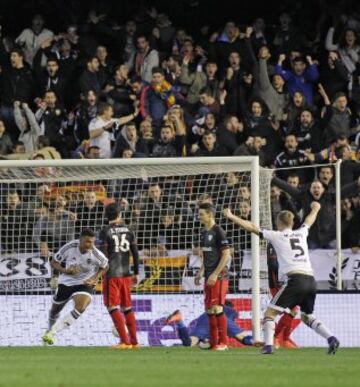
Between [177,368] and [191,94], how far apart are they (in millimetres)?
11768

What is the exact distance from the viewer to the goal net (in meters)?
20.9

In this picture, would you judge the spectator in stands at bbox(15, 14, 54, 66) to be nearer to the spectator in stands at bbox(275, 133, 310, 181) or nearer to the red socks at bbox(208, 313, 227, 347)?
the spectator in stands at bbox(275, 133, 310, 181)

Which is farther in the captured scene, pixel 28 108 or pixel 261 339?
pixel 28 108

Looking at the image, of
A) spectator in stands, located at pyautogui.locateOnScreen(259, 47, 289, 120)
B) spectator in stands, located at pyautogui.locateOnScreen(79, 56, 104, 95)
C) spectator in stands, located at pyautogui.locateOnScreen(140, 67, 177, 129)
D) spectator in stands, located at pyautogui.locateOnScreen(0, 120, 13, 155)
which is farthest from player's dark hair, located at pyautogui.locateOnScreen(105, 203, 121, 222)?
spectator in stands, located at pyautogui.locateOnScreen(259, 47, 289, 120)

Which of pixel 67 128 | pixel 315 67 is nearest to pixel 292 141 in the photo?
pixel 315 67

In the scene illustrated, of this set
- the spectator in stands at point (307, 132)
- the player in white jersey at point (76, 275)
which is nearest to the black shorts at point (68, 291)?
the player in white jersey at point (76, 275)

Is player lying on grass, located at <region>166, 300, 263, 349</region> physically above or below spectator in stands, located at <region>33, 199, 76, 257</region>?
below

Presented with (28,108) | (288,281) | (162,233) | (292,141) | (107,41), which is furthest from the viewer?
(107,41)

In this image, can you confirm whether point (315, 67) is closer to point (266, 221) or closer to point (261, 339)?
point (266, 221)

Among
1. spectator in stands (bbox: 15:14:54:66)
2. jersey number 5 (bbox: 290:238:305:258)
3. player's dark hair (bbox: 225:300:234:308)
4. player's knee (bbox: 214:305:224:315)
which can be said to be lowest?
player's knee (bbox: 214:305:224:315)

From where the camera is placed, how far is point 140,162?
66.9 feet

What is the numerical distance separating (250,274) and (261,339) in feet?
4.24

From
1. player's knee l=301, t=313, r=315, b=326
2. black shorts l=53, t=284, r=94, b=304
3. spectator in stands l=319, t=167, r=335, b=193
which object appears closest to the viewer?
player's knee l=301, t=313, r=315, b=326

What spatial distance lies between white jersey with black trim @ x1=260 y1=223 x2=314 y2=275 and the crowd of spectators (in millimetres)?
4748
